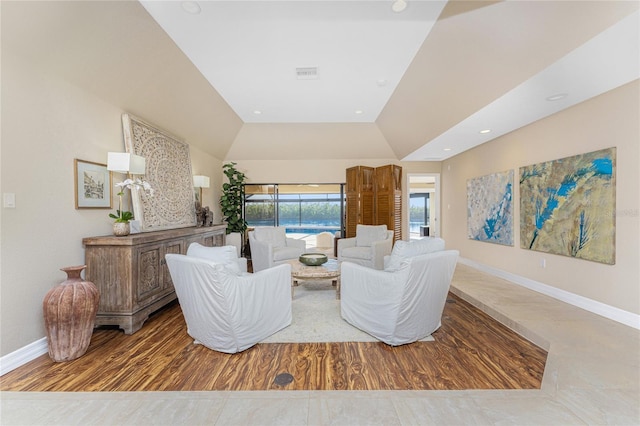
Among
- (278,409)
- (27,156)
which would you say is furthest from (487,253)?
(27,156)

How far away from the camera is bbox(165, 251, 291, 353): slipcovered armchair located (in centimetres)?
224

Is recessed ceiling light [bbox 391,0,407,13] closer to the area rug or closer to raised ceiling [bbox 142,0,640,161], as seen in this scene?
raised ceiling [bbox 142,0,640,161]

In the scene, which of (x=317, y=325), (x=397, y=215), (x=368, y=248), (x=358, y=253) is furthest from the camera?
(x=397, y=215)

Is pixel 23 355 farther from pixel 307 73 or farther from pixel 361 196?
pixel 361 196

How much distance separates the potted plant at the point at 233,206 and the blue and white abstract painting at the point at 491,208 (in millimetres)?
5213

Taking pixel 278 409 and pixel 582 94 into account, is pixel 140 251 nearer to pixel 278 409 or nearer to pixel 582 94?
pixel 278 409

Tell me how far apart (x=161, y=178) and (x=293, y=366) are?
11.2 ft

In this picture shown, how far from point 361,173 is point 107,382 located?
5.91 m

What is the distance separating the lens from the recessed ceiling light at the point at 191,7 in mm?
2375

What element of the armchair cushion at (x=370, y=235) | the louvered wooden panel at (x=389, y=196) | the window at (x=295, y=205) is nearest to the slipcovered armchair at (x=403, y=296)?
the armchair cushion at (x=370, y=235)

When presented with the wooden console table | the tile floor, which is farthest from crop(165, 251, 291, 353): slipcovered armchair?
the wooden console table

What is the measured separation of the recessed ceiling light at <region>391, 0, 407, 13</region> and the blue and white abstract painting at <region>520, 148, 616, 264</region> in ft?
9.18

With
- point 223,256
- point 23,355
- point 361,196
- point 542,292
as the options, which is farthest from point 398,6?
point 361,196

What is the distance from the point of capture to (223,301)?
2248mm
